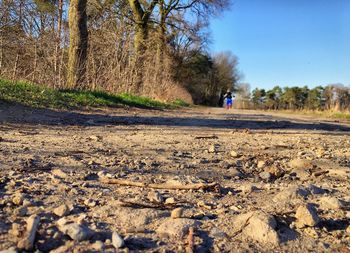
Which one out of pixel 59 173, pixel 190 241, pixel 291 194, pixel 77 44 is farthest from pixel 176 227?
pixel 77 44

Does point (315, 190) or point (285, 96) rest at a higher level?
point (285, 96)

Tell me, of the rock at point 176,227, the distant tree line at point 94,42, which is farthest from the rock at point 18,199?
the distant tree line at point 94,42

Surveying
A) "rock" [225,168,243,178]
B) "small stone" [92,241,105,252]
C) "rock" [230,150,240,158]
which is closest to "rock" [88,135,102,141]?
"rock" [230,150,240,158]

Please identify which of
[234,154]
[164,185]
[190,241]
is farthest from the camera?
[234,154]

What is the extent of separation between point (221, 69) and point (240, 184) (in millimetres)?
56451

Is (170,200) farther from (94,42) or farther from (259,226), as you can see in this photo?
(94,42)

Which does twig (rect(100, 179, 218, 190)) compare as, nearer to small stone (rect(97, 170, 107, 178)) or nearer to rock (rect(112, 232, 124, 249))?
small stone (rect(97, 170, 107, 178))

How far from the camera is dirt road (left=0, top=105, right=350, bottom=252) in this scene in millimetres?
1751

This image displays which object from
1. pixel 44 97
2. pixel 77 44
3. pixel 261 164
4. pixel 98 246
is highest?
pixel 77 44

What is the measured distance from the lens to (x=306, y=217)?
6.56 ft

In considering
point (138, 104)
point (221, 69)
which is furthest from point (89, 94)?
point (221, 69)

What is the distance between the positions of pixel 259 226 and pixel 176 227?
37 centimetres

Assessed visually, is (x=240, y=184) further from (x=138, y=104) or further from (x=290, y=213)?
(x=138, y=104)

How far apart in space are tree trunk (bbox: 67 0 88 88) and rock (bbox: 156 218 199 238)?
8.95m
